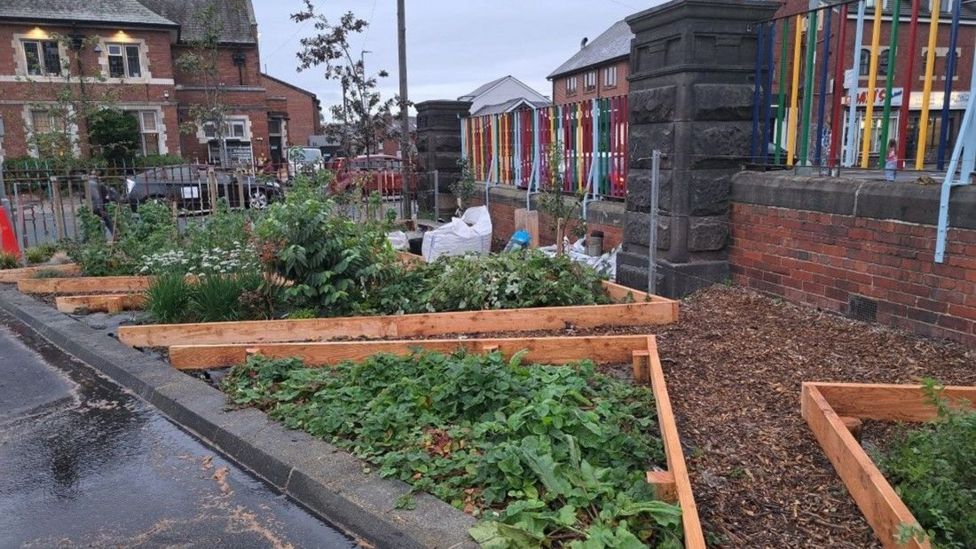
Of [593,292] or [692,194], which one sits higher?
[692,194]

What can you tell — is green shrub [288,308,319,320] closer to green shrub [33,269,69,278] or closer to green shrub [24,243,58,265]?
green shrub [33,269,69,278]

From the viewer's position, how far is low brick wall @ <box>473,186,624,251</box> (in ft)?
27.0

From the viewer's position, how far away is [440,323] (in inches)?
232

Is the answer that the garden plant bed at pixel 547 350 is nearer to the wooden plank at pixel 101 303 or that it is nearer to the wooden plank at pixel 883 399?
the wooden plank at pixel 883 399

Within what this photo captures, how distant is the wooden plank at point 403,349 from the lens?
5012 mm

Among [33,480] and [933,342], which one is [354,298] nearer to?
[33,480]

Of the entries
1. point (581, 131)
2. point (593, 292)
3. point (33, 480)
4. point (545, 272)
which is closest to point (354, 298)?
point (545, 272)

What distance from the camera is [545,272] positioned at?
6527 millimetres

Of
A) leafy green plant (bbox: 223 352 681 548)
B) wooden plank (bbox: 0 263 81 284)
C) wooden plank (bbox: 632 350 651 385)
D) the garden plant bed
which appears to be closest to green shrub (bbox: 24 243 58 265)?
wooden plank (bbox: 0 263 81 284)

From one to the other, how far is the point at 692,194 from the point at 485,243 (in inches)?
171

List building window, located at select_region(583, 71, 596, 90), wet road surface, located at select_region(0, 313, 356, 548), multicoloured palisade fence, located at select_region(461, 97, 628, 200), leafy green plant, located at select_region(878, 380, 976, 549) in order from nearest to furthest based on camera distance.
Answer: leafy green plant, located at select_region(878, 380, 976, 549) < wet road surface, located at select_region(0, 313, 356, 548) < multicoloured palisade fence, located at select_region(461, 97, 628, 200) < building window, located at select_region(583, 71, 596, 90)

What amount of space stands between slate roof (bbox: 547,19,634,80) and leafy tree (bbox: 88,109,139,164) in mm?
25728

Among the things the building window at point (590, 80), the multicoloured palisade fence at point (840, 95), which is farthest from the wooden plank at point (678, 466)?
the building window at point (590, 80)

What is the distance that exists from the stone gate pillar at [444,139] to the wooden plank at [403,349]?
8591 millimetres
